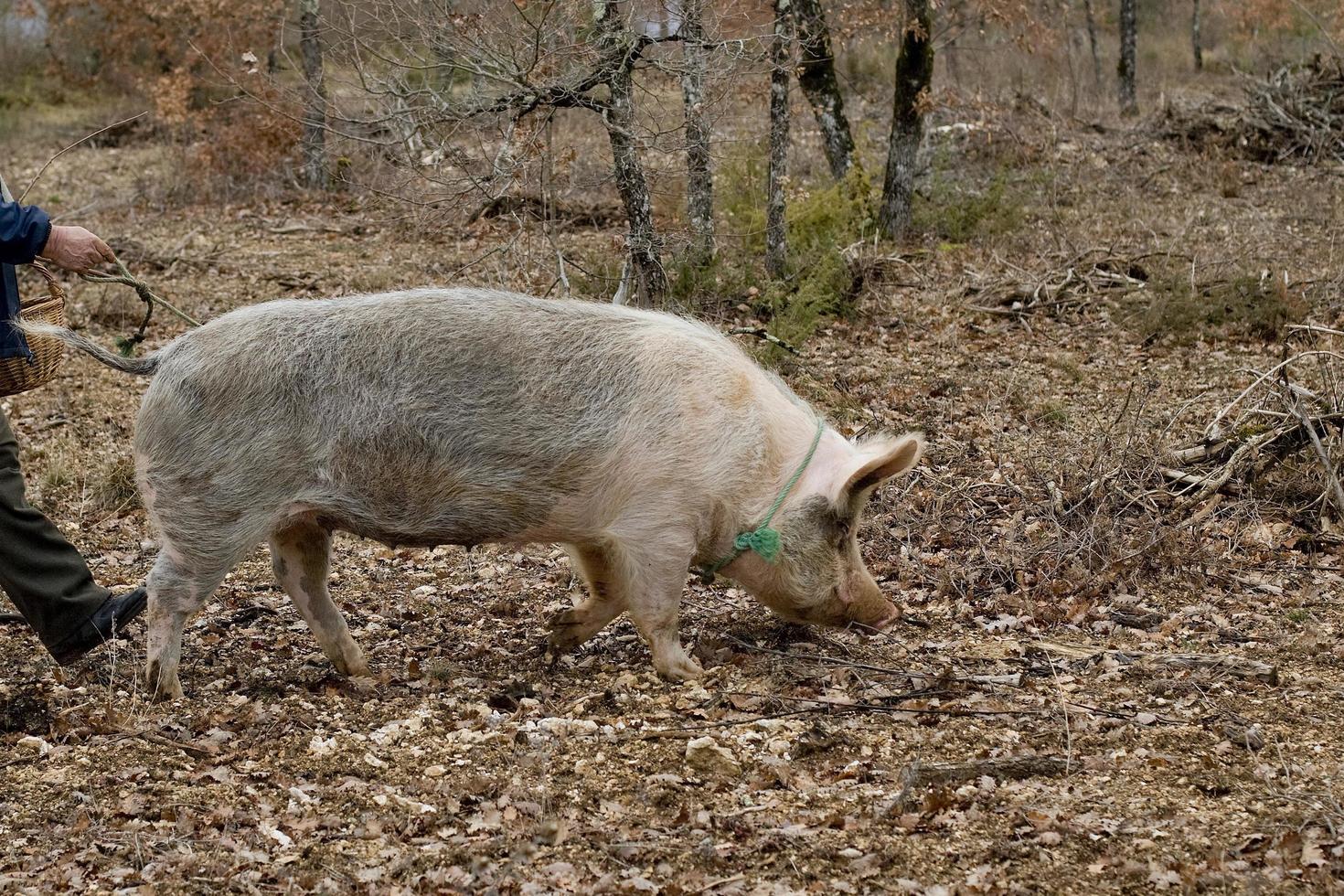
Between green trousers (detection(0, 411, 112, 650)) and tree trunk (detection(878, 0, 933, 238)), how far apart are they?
331 inches

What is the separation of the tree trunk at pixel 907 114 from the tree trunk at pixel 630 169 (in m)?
4.07

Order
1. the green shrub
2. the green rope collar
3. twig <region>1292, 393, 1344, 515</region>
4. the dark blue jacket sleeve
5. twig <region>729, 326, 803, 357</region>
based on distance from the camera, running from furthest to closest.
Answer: the green shrub
twig <region>729, 326, 803, 357</region>
twig <region>1292, 393, 1344, 515</region>
the green rope collar
the dark blue jacket sleeve

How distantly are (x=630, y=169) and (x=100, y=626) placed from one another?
14.1 feet

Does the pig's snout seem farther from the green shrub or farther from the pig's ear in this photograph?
the green shrub

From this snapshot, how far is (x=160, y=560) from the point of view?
477 cm

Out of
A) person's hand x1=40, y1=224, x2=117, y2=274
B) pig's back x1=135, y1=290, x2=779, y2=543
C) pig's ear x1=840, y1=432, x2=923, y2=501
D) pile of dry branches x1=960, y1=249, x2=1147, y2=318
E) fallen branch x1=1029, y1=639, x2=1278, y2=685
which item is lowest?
pile of dry branches x1=960, y1=249, x2=1147, y2=318

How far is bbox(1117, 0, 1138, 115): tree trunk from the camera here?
60.9ft

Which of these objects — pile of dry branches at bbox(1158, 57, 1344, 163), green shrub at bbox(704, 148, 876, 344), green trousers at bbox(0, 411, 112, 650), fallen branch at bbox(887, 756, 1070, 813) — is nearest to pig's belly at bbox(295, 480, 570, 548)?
green trousers at bbox(0, 411, 112, 650)

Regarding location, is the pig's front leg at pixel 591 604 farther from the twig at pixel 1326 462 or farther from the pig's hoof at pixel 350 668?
the twig at pixel 1326 462

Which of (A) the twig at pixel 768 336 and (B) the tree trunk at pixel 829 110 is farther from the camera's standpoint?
(B) the tree trunk at pixel 829 110

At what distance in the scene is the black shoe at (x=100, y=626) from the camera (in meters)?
4.96

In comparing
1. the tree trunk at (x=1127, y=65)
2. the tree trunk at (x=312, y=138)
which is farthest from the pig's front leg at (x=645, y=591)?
the tree trunk at (x=1127, y=65)

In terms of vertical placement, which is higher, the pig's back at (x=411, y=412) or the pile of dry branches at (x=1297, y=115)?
the pig's back at (x=411, y=412)

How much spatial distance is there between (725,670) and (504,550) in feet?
6.67
